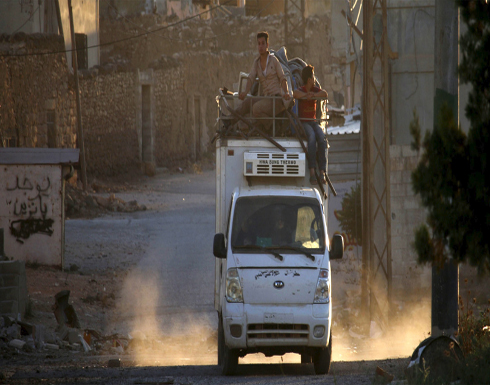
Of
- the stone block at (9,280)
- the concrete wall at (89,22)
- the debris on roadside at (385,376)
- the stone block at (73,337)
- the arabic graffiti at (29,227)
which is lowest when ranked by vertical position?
the stone block at (73,337)

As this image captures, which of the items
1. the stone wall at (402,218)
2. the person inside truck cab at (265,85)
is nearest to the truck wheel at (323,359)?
the person inside truck cab at (265,85)

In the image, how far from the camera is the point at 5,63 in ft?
62.2

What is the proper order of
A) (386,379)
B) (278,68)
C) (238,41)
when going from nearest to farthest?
(386,379)
(278,68)
(238,41)

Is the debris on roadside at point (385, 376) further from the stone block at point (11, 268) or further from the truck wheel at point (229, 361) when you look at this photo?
the stone block at point (11, 268)

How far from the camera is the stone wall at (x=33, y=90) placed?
62.5 ft

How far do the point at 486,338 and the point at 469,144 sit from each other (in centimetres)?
331

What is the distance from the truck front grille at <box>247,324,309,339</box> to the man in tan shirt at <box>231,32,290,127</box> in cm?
301

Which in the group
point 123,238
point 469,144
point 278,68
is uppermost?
point 278,68

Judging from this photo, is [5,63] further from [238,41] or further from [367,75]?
[238,41]

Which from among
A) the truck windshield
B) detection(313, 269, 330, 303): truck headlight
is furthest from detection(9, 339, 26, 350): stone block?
detection(313, 269, 330, 303): truck headlight

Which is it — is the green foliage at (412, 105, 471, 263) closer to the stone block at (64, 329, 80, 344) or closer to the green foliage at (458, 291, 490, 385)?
the green foliage at (458, 291, 490, 385)

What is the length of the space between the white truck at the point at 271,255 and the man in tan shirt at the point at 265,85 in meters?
0.71

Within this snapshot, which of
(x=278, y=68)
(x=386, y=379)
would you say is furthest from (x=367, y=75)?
(x=386, y=379)

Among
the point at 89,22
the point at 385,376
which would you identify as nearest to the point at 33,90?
the point at 89,22
